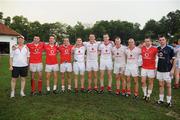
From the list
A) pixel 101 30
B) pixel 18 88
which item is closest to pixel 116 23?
pixel 101 30

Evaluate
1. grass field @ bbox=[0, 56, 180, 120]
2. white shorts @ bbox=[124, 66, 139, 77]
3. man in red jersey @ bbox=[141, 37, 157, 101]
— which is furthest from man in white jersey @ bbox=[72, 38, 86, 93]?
man in red jersey @ bbox=[141, 37, 157, 101]

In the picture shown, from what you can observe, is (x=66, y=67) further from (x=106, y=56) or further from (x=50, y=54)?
(x=106, y=56)

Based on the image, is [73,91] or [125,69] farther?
[73,91]

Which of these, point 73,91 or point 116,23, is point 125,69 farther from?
point 116,23

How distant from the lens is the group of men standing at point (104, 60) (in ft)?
33.5

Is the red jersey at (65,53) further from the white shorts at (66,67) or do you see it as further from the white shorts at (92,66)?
the white shorts at (92,66)

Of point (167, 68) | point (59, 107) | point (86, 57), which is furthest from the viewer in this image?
point (86, 57)

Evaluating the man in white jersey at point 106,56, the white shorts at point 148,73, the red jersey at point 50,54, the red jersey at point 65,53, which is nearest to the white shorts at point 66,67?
the red jersey at point 65,53

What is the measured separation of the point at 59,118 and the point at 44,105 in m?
1.53

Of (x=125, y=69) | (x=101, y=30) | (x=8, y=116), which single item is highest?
(x=101, y=30)

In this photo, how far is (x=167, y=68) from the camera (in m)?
9.98

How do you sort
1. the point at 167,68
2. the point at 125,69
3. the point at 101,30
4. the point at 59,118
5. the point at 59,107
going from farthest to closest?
1. the point at 101,30
2. the point at 125,69
3. the point at 167,68
4. the point at 59,107
5. the point at 59,118

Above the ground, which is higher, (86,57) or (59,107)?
(86,57)

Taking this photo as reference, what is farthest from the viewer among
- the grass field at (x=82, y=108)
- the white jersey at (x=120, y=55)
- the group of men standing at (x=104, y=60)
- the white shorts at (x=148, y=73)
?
the white jersey at (x=120, y=55)
